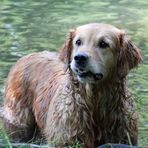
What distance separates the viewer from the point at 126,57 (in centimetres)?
812

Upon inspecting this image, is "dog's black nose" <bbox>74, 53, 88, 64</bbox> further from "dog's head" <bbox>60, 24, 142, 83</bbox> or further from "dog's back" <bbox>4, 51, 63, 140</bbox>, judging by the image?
"dog's back" <bbox>4, 51, 63, 140</bbox>

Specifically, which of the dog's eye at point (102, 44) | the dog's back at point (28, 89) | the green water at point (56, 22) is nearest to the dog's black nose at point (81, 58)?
the dog's eye at point (102, 44)

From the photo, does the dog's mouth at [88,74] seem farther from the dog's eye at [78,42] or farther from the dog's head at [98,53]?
the dog's eye at [78,42]

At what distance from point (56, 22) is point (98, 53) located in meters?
9.11

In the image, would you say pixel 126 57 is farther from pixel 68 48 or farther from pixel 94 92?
pixel 68 48

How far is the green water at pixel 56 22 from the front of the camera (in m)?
13.3

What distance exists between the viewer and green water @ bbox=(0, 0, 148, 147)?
13.3 meters

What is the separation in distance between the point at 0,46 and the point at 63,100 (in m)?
6.35

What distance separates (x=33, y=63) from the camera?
9586 mm

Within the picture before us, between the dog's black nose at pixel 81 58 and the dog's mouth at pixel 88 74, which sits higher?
the dog's black nose at pixel 81 58

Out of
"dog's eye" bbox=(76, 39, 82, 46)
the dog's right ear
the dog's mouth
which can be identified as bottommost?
the dog's mouth

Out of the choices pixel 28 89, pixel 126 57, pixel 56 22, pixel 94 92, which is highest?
pixel 126 57

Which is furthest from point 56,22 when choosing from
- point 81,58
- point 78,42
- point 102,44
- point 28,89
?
point 81,58

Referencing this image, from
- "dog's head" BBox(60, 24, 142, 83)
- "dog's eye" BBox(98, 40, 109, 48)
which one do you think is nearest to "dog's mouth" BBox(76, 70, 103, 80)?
"dog's head" BBox(60, 24, 142, 83)
